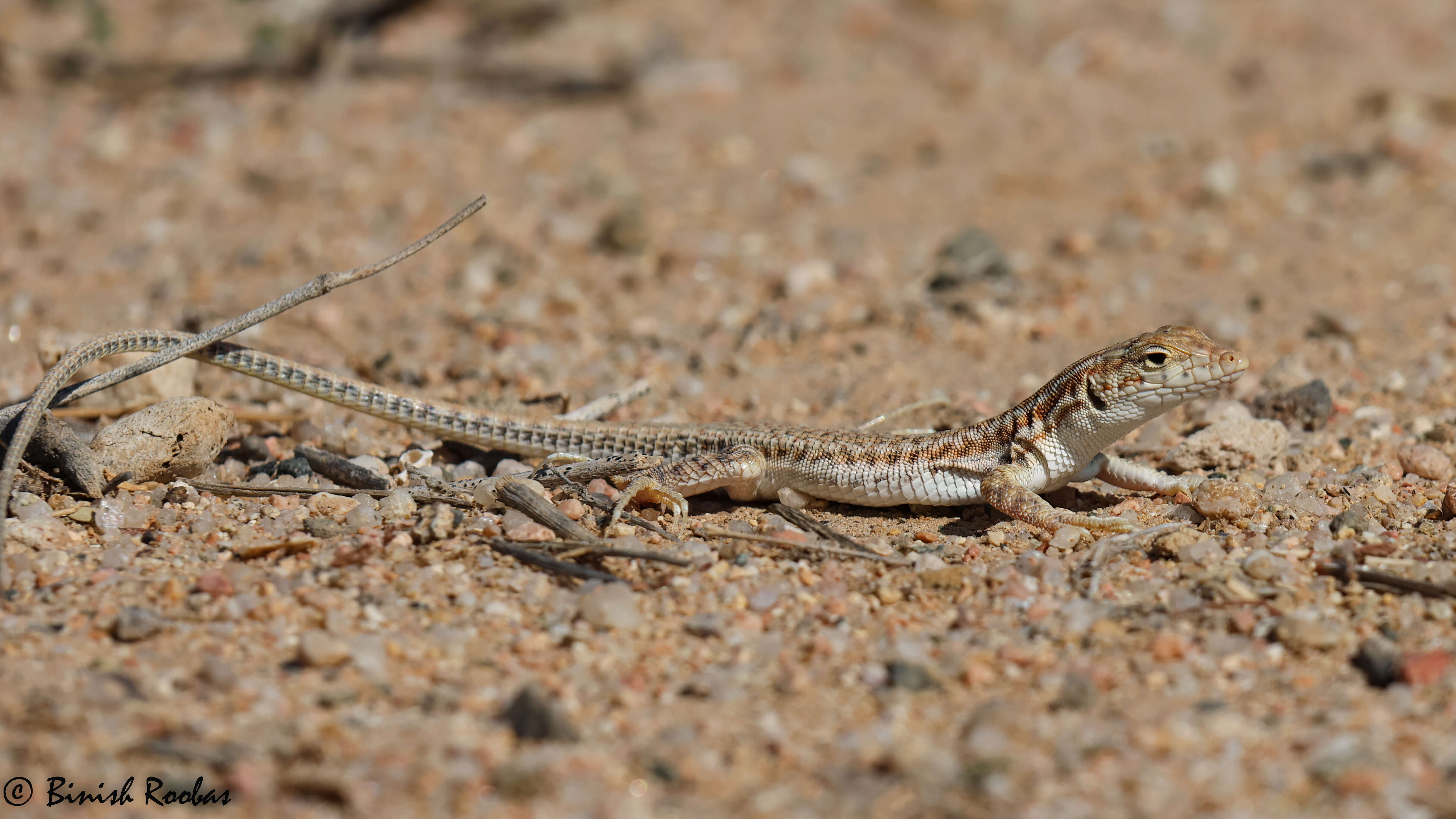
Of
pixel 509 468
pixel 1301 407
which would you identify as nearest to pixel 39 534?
pixel 509 468

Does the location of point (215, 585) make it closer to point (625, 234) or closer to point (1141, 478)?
point (1141, 478)

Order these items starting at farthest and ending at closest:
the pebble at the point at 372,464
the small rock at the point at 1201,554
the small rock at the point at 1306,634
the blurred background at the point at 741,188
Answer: the blurred background at the point at 741,188 → the pebble at the point at 372,464 → the small rock at the point at 1201,554 → the small rock at the point at 1306,634

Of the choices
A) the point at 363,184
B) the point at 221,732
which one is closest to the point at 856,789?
the point at 221,732

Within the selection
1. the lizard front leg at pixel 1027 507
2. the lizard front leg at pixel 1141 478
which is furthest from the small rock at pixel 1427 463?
the lizard front leg at pixel 1027 507

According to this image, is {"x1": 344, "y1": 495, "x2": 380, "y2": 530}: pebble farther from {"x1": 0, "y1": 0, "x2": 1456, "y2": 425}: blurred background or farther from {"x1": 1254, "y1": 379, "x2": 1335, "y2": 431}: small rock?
{"x1": 1254, "y1": 379, "x2": 1335, "y2": 431}: small rock

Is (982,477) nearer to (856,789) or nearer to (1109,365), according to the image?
(1109,365)

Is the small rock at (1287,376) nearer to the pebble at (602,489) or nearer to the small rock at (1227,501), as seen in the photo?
the small rock at (1227,501)
